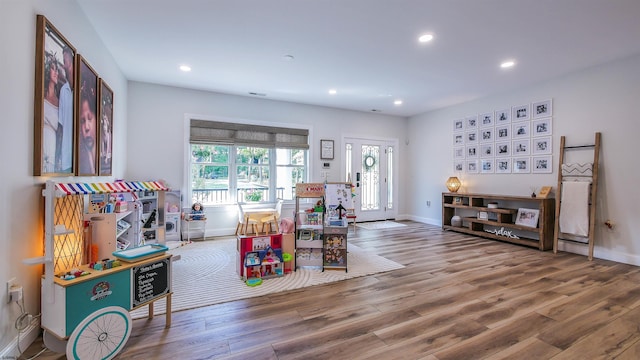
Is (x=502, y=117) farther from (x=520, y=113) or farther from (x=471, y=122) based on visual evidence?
(x=471, y=122)

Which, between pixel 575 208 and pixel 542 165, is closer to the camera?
pixel 575 208

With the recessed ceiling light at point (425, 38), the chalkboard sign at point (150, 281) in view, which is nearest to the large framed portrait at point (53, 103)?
the chalkboard sign at point (150, 281)

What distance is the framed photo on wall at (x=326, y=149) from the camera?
242 inches

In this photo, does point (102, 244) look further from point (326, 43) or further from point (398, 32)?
point (398, 32)

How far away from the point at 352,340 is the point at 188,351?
109 cm

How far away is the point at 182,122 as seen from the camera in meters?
4.93

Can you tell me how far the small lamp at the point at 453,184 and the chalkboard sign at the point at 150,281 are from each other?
5439 mm

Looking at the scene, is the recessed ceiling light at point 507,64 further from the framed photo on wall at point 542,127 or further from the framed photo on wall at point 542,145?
the framed photo on wall at point 542,145

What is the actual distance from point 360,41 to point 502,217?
3938mm

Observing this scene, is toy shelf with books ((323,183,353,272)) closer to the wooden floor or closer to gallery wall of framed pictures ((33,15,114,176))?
the wooden floor

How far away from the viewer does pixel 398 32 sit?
301 centimetres

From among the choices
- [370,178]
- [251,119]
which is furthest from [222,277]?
[370,178]

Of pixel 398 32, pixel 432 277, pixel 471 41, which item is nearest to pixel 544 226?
pixel 432 277

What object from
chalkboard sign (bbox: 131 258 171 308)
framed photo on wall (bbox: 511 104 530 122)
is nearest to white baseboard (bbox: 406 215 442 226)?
framed photo on wall (bbox: 511 104 530 122)
